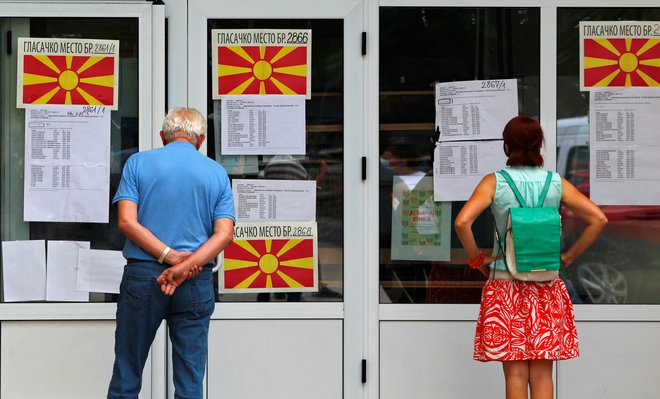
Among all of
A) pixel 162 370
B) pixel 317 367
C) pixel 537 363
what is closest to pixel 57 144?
pixel 162 370

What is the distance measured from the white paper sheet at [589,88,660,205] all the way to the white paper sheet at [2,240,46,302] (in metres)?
3.28

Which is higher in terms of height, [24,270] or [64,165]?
[64,165]

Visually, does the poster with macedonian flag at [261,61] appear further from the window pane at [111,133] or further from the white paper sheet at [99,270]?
the white paper sheet at [99,270]

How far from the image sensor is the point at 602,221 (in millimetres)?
4613

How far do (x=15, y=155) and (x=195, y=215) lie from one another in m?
1.71

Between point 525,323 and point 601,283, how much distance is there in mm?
1317

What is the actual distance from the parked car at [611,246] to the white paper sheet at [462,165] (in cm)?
41

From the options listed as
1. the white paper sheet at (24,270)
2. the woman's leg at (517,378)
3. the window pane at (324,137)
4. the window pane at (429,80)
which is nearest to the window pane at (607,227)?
the window pane at (429,80)

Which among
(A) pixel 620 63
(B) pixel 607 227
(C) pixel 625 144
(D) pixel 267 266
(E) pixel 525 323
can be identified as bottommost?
(E) pixel 525 323

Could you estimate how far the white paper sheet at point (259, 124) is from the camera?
219 inches

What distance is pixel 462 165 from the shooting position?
5.58 m

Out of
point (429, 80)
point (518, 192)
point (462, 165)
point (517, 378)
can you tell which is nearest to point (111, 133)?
point (429, 80)

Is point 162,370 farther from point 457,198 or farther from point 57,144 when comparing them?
point 457,198

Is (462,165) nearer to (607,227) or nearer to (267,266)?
(607,227)
